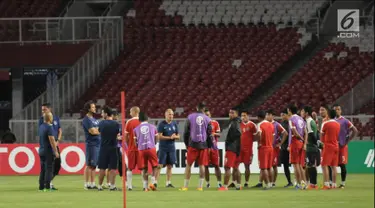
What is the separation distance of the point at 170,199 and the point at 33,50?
24694 millimetres

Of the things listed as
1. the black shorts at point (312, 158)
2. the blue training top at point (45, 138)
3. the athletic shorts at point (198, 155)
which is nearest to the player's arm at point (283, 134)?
the black shorts at point (312, 158)

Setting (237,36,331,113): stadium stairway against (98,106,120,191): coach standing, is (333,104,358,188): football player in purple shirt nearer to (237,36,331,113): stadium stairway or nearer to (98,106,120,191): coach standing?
(98,106,120,191): coach standing

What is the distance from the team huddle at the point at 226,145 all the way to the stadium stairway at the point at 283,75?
1692 centimetres

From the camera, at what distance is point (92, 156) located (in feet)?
90.3

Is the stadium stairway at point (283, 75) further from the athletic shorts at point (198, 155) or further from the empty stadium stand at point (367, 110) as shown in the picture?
the athletic shorts at point (198, 155)

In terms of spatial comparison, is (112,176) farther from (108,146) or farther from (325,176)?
(325,176)

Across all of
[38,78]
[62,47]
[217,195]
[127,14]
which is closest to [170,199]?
[217,195]

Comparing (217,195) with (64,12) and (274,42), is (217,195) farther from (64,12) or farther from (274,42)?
(64,12)

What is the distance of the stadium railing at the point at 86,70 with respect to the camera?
4459 centimetres

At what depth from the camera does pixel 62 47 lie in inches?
1864

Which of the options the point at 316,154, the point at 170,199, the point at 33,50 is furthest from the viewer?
the point at 33,50

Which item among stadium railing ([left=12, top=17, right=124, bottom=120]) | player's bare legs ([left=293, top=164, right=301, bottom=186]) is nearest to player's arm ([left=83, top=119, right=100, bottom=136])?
player's bare legs ([left=293, top=164, right=301, bottom=186])

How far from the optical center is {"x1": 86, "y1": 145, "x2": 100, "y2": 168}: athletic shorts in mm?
27453

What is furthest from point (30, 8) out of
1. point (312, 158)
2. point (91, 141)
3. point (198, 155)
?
point (312, 158)
